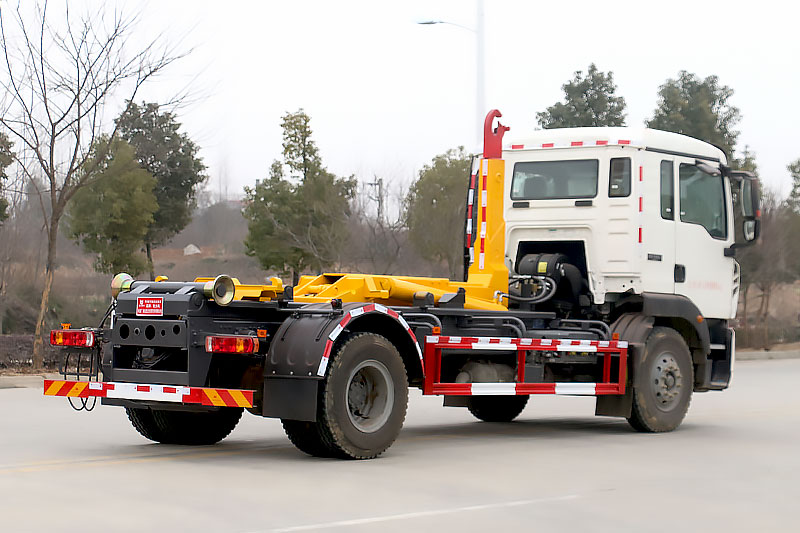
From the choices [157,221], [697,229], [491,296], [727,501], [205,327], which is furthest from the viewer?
[157,221]

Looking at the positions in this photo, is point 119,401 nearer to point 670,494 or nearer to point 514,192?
point 670,494

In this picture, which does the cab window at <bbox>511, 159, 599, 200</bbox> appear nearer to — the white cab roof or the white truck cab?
the white truck cab

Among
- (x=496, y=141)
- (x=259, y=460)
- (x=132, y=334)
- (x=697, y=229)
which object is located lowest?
(x=259, y=460)

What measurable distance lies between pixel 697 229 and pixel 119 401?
6.99m

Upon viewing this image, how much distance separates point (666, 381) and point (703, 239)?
1.79 metres

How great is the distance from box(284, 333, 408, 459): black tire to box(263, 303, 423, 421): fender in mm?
154

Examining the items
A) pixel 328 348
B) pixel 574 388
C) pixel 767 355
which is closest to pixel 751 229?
pixel 574 388

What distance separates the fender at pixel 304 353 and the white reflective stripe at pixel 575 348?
2.61 meters

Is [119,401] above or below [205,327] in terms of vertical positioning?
below

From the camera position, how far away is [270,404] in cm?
971

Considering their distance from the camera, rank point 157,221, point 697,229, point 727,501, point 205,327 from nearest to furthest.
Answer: point 727,501
point 205,327
point 697,229
point 157,221

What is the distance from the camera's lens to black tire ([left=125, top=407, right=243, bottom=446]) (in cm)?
1117

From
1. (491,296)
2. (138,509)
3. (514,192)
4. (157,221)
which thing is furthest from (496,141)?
(157,221)

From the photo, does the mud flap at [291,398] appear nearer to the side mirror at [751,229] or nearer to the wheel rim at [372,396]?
the wheel rim at [372,396]
